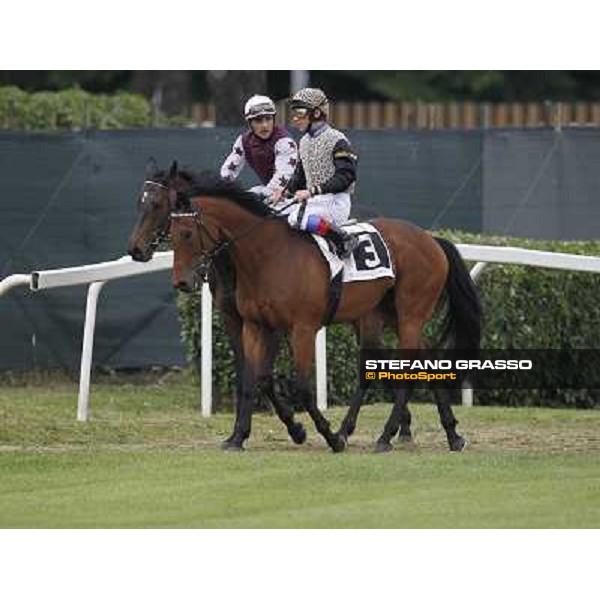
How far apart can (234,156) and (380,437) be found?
7.01ft

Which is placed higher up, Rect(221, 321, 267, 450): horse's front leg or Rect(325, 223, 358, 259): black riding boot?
Rect(325, 223, 358, 259): black riding boot

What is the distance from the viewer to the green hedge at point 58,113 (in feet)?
75.0

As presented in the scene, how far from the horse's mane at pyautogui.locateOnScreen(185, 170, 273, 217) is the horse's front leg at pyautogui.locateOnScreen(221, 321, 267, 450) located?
74cm

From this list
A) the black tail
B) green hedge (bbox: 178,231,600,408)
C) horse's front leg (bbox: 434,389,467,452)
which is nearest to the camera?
horse's front leg (bbox: 434,389,467,452)

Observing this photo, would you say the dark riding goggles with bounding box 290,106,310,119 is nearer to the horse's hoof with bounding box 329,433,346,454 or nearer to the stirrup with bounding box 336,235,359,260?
the stirrup with bounding box 336,235,359,260

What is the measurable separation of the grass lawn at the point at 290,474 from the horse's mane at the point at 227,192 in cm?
157

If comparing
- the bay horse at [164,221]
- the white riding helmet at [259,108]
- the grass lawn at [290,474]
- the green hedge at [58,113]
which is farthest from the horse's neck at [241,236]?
the green hedge at [58,113]

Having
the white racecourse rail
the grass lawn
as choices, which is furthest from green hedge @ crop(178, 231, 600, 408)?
the white racecourse rail

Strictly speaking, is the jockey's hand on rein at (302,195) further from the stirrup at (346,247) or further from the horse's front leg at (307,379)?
the horse's front leg at (307,379)

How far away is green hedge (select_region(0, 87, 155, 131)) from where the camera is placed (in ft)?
75.0

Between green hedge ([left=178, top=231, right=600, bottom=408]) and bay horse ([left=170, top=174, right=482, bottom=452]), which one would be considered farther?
green hedge ([left=178, top=231, right=600, bottom=408])

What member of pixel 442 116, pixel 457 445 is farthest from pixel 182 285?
pixel 442 116

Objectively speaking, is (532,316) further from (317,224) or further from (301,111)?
(301,111)

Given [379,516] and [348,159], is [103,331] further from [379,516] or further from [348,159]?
[379,516]
